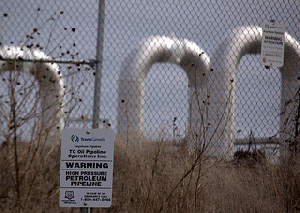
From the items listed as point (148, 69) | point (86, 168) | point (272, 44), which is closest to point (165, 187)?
point (86, 168)

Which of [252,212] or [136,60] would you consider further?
[136,60]

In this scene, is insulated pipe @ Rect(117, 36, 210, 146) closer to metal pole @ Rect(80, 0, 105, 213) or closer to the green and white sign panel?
metal pole @ Rect(80, 0, 105, 213)

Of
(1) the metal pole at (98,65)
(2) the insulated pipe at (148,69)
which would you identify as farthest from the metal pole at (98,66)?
(2) the insulated pipe at (148,69)

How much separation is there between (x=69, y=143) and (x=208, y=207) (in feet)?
4.90

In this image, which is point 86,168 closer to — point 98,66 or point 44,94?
point 98,66

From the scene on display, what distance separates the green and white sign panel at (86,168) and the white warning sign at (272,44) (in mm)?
2338

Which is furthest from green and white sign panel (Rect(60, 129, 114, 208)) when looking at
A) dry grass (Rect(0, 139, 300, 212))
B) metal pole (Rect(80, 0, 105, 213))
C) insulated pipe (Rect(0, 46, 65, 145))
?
dry grass (Rect(0, 139, 300, 212))

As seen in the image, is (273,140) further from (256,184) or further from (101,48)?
(101,48)

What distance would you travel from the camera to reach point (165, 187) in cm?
342

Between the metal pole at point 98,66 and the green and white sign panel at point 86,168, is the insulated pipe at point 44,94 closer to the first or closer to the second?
the metal pole at point 98,66

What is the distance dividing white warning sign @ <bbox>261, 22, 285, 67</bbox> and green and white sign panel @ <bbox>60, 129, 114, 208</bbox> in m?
2.34

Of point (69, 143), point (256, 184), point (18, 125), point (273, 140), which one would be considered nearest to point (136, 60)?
point (273, 140)

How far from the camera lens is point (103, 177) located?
92.7 inches

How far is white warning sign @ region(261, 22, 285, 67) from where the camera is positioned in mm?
4055
